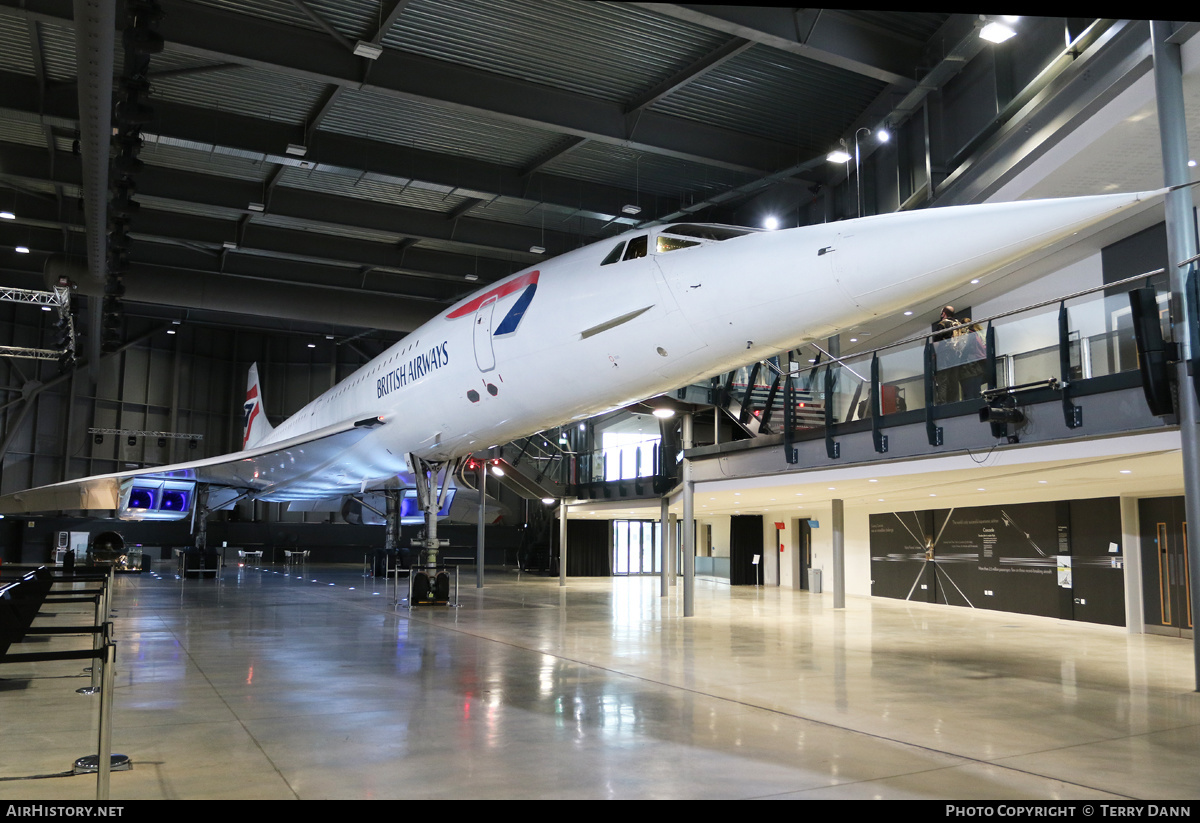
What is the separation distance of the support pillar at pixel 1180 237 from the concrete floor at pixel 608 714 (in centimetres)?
162

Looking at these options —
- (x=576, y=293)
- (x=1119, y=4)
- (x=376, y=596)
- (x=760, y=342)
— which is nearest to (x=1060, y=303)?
(x=760, y=342)

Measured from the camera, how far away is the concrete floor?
405 cm

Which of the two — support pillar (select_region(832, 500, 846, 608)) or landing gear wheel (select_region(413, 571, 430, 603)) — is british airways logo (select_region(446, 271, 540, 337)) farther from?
support pillar (select_region(832, 500, 846, 608))

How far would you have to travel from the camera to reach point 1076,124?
9641 mm

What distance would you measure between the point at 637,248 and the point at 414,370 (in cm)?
→ 483

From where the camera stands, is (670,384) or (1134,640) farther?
(1134,640)

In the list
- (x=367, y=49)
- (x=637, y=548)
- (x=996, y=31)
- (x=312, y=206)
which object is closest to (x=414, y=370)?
(x=367, y=49)

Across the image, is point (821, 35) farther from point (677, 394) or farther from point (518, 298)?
point (677, 394)

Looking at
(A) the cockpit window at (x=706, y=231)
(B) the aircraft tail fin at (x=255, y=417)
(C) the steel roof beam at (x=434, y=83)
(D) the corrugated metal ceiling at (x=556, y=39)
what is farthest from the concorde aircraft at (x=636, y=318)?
(B) the aircraft tail fin at (x=255, y=417)

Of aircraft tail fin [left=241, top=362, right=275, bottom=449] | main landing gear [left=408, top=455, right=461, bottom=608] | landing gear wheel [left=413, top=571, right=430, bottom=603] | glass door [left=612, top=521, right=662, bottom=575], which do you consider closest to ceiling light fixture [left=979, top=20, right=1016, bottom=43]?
main landing gear [left=408, top=455, right=461, bottom=608]

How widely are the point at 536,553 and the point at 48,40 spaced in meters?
20.2

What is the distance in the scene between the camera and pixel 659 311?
23.2 ft

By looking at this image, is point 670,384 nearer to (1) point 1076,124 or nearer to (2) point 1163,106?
(2) point 1163,106

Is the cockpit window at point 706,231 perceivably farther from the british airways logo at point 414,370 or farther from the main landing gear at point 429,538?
the main landing gear at point 429,538
